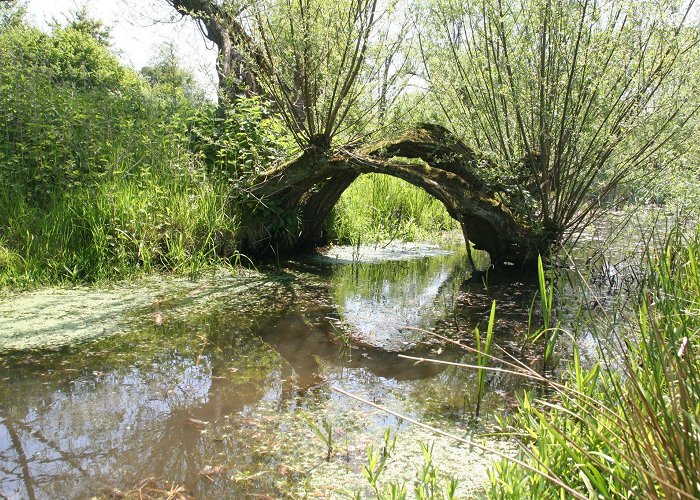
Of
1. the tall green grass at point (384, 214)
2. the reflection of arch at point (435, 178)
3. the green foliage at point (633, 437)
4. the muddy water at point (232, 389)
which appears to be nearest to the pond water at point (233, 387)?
the muddy water at point (232, 389)

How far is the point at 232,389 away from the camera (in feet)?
10.6

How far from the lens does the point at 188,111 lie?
23.5 ft

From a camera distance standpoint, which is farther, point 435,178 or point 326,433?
point 435,178

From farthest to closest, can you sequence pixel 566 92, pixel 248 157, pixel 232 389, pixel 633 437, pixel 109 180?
pixel 248 157
pixel 109 180
pixel 566 92
pixel 232 389
pixel 633 437

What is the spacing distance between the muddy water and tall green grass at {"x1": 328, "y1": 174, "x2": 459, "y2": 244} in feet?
9.32

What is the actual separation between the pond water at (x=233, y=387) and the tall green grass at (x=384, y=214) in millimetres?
2744

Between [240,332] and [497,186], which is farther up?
[497,186]

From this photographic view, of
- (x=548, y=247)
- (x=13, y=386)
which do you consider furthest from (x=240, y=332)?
(x=548, y=247)

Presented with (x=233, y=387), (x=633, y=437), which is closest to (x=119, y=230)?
(x=233, y=387)

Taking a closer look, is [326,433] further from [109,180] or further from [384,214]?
[384,214]

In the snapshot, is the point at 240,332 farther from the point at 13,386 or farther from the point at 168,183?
the point at 168,183

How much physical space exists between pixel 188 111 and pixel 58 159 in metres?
1.74

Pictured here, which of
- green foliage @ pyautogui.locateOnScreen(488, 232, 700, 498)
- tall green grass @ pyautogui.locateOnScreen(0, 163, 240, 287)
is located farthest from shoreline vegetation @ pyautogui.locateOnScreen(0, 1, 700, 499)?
green foliage @ pyautogui.locateOnScreen(488, 232, 700, 498)

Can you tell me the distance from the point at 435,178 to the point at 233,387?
3562 mm
